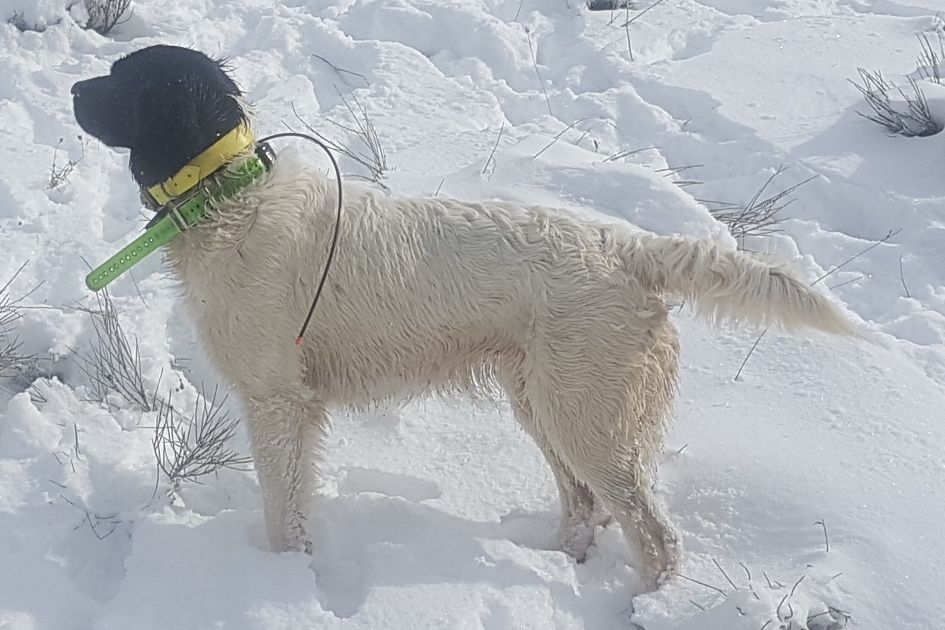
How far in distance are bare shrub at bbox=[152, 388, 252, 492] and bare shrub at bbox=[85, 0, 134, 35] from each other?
3628mm

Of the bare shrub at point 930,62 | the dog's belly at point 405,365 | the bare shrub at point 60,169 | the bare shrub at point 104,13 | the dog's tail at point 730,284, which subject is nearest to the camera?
the dog's tail at point 730,284

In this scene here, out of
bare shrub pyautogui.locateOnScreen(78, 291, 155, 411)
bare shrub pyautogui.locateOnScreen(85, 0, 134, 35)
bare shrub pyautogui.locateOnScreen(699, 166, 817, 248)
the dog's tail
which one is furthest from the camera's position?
bare shrub pyautogui.locateOnScreen(85, 0, 134, 35)

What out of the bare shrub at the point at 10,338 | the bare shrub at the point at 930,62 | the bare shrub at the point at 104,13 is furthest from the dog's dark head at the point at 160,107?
the bare shrub at the point at 930,62

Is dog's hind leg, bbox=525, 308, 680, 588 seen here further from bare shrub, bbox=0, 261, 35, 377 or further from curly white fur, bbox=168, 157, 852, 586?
bare shrub, bbox=0, 261, 35, 377

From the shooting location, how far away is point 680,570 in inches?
131

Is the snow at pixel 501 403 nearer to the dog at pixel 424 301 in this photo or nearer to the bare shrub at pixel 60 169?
the bare shrub at pixel 60 169

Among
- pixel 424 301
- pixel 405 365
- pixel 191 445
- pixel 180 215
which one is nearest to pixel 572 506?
pixel 405 365

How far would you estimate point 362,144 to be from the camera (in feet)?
18.8

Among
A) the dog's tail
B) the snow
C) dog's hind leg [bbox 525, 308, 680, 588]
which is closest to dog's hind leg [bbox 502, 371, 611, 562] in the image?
the snow

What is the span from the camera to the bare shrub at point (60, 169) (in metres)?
4.96

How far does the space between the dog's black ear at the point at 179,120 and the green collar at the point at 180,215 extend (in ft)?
0.34

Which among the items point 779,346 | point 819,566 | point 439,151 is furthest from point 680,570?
point 439,151

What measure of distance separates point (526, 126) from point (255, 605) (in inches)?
151

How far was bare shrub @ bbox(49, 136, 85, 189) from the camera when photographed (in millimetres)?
4957
